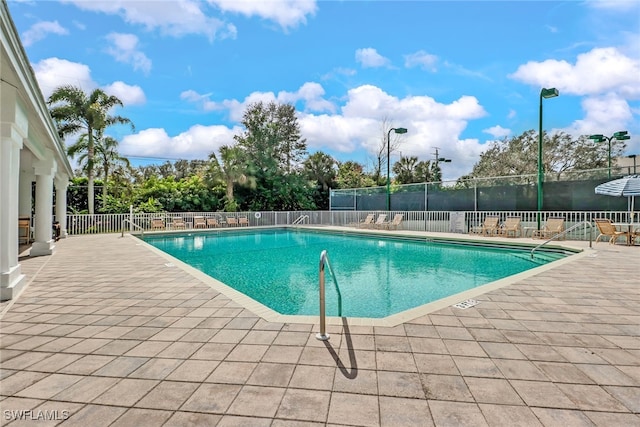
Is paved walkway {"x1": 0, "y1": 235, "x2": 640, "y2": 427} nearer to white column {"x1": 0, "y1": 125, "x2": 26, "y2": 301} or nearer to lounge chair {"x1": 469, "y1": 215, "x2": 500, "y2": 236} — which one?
white column {"x1": 0, "y1": 125, "x2": 26, "y2": 301}

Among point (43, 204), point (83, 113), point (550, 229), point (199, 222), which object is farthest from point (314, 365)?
point (83, 113)

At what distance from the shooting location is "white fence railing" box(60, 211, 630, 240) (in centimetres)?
1088

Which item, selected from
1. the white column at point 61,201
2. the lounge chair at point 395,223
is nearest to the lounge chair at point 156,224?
the white column at point 61,201

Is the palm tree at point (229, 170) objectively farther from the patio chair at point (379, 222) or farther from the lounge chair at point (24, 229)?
the lounge chair at point (24, 229)

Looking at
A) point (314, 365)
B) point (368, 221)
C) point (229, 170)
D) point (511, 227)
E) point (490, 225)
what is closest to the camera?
point (314, 365)

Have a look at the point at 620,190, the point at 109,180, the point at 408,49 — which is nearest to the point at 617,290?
the point at 620,190

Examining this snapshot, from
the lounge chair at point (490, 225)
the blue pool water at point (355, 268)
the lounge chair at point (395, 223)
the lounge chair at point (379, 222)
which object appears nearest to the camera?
the blue pool water at point (355, 268)

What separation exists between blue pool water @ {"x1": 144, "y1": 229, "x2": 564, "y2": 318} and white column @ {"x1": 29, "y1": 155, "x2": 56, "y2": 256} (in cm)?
296

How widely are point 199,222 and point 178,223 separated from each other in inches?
39.2

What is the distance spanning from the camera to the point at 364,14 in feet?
24.7

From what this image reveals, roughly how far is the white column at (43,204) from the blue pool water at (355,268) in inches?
116

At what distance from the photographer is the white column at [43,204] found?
7.33m

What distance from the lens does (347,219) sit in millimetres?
18188

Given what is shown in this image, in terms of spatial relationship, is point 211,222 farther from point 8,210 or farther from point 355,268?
point 8,210
